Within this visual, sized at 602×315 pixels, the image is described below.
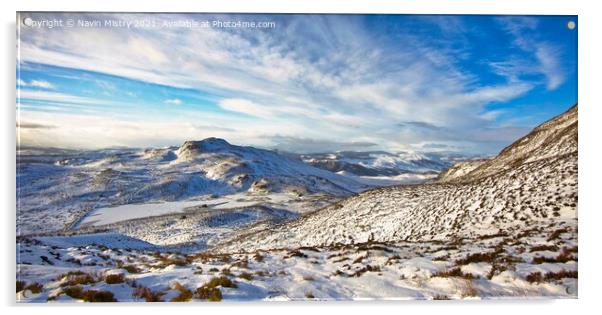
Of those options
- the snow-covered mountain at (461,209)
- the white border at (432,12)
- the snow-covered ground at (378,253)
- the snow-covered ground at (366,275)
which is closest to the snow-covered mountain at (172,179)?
the snow-covered mountain at (461,209)

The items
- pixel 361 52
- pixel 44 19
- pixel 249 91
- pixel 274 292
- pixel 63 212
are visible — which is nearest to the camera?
pixel 274 292

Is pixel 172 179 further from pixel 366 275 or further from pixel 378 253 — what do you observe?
pixel 366 275

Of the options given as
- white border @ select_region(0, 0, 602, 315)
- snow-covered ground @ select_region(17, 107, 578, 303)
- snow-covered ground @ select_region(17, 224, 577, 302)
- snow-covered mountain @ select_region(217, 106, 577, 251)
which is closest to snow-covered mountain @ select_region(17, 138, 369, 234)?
snow-covered mountain @ select_region(217, 106, 577, 251)

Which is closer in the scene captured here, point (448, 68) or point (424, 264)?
A: point (424, 264)

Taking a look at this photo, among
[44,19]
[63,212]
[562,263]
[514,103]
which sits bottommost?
[63,212]

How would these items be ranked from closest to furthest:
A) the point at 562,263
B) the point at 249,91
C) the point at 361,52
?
the point at 562,263 < the point at 361,52 < the point at 249,91

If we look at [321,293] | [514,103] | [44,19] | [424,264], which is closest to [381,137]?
[514,103]

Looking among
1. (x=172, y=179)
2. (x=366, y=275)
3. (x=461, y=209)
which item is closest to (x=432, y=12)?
(x=461, y=209)

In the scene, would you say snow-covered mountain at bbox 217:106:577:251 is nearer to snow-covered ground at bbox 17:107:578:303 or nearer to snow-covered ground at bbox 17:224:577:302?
snow-covered ground at bbox 17:107:578:303
